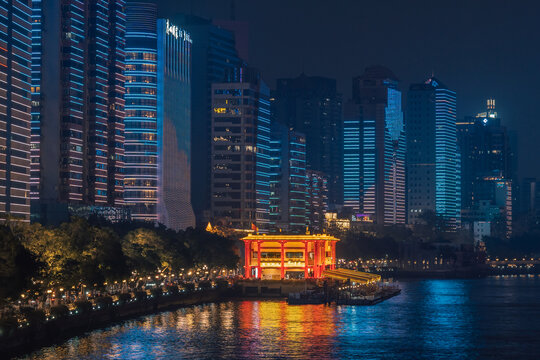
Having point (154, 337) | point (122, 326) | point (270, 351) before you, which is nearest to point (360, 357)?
point (270, 351)

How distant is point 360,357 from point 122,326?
1615 inches

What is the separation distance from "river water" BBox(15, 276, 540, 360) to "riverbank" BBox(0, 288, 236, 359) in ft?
7.51

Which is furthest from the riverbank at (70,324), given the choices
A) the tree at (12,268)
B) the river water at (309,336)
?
the tree at (12,268)

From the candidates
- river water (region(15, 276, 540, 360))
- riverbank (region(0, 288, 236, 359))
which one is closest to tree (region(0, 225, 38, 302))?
riverbank (region(0, 288, 236, 359))

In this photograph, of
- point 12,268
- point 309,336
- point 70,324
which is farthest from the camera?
point 309,336

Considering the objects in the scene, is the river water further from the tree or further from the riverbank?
the tree

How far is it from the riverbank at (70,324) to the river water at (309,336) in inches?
90.1

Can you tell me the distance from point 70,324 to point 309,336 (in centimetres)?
3207

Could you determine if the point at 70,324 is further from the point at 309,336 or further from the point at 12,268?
the point at 309,336

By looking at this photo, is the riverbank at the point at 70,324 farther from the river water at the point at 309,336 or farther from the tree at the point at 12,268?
the tree at the point at 12,268

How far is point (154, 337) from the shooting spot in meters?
142

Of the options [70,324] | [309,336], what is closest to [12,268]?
[70,324]

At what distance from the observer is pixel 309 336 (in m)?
147

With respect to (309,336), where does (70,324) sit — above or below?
above
